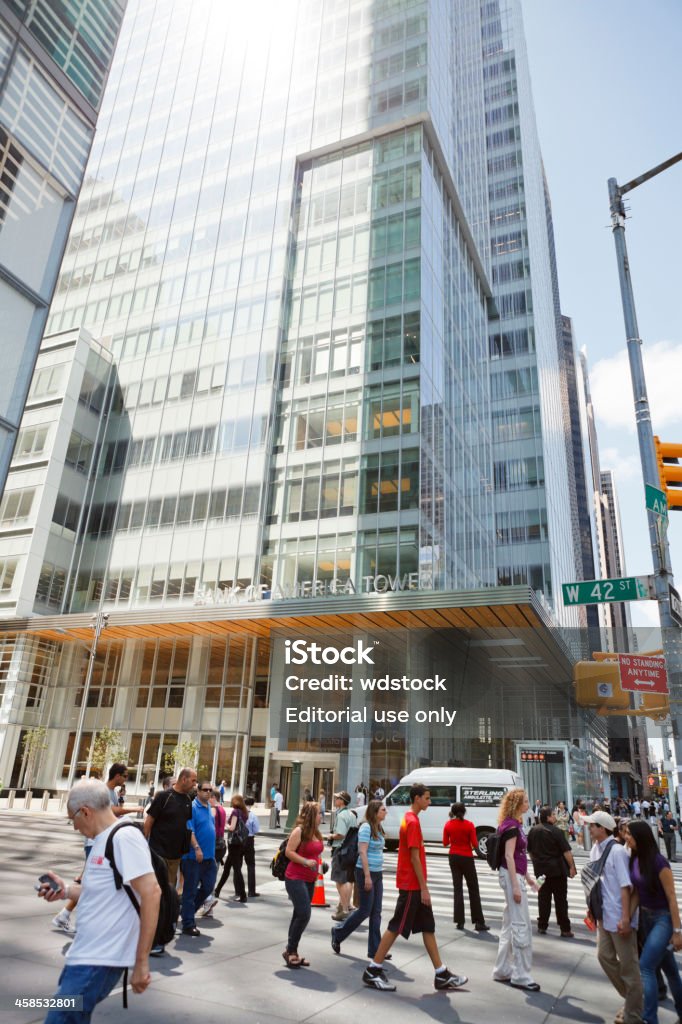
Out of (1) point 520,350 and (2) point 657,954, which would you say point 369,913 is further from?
(1) point 520,350

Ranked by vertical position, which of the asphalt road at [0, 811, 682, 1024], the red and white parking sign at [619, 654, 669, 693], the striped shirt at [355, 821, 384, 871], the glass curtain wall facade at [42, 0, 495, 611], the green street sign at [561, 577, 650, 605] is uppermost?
the glass curtain wall facade at [42, 0, 495, 611]

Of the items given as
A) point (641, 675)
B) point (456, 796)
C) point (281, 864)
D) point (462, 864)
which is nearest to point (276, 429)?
point (456, 796)

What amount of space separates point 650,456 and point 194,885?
9.25 metres

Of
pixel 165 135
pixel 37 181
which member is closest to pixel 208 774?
pixel 37 181

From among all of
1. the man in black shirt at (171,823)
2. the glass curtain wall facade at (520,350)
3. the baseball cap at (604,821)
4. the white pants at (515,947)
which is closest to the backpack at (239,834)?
the man in black shirt at (171,823)

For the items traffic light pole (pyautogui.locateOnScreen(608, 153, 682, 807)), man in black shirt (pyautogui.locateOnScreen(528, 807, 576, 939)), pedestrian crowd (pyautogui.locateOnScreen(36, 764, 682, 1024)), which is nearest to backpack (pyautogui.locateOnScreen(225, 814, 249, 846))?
pedestrian crowd (pyautogui.locateOnScreen(36, 764, 682, 1024))

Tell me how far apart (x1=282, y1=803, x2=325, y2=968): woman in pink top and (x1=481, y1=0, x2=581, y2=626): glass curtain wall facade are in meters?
48.8

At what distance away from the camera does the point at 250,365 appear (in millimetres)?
42438

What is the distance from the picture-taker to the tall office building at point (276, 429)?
3366 centimetres

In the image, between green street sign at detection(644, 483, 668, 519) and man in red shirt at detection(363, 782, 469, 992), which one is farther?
green street sign at detection(644, 483, 668, 519)

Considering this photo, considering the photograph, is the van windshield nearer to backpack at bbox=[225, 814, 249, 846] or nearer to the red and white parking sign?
backpack at bbox=[225, 814, 249, 846]

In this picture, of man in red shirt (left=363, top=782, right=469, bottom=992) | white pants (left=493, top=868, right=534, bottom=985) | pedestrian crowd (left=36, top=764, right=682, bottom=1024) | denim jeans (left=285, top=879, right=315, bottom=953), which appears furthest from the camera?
denim jeans (left=285, top=879, right=315, bottom=953)

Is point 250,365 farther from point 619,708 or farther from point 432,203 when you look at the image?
point 619,708

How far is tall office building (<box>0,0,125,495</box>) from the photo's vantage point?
22.7 ft
